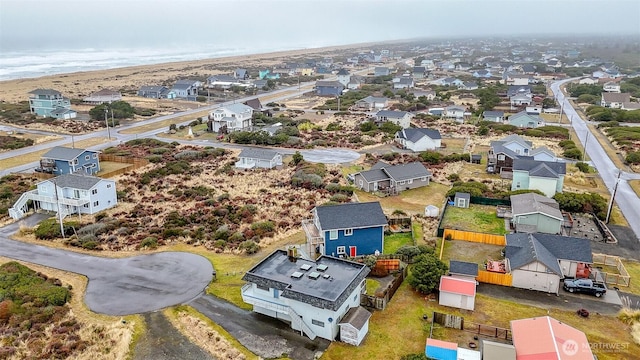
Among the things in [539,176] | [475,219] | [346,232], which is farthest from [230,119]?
[539,176]

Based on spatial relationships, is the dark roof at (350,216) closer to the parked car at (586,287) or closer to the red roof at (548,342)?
the parked car at (586,287)

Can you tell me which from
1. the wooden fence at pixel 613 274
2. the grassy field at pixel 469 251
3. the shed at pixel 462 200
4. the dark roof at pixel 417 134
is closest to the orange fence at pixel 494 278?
the grassy field at pixel 469 251

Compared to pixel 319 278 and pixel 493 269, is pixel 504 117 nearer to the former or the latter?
pixel 493 269

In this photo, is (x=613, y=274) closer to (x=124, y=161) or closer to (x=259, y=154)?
(x=259, y=154)

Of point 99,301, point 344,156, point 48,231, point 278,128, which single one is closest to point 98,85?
point 278,128

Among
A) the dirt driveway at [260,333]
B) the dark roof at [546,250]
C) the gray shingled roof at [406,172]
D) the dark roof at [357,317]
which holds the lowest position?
the dirt driveway at [260,333]

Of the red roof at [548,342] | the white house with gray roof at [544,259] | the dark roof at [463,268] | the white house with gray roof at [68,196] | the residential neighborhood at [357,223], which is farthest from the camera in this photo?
the white house with gray roof at [68,196]
